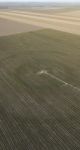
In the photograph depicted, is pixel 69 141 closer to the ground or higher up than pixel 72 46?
higher up

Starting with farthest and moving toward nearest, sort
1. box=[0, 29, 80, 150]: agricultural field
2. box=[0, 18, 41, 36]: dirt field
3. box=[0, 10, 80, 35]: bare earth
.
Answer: box=[0, 10, 80, 35]: bare earth, box=[0, 18, 41, 36]: dirt field, box=[0, 29, 80, 150]: agricultural field

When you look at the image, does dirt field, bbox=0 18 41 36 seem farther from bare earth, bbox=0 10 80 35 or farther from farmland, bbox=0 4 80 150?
farmland, bbox=0 4 80 150

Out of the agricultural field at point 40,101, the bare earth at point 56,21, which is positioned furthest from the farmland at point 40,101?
the bare earth at point 56,21

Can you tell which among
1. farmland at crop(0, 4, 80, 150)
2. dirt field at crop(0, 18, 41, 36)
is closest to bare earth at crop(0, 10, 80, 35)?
dirt field at crop(0, 18, 41, 36)

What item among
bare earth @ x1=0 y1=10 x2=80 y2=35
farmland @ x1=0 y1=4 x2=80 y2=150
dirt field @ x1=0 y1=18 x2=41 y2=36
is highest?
farmland @ x1=0 y1=4 x2=80 y2=150

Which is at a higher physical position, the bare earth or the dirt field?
the dirt field

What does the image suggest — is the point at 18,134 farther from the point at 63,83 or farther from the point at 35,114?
the point at 63,83

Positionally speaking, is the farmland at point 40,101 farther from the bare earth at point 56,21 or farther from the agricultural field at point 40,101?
the bare earth at point 56,21

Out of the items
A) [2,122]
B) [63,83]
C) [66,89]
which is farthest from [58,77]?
[2,122]
